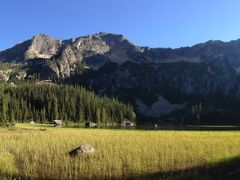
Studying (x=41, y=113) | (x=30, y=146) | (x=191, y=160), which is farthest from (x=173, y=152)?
(x=41, y=113)

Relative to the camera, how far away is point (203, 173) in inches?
889

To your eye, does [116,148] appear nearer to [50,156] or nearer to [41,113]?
[50,156]

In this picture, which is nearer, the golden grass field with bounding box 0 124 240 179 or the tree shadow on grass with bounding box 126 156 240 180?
the tree shadow on grass with bounding box 126 156 240 180

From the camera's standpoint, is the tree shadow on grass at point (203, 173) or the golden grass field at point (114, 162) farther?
the golden grass field at point (114, 162)

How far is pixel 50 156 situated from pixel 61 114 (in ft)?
557

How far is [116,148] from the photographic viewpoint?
32594 millimetres

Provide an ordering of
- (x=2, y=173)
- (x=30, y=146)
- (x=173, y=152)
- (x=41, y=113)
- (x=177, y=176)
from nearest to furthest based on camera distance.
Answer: (x=177, y=176)
(x=2, y=173)
(x=173, y=152)
(x=30, y=146)
(x=41, y=113)

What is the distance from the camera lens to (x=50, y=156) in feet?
96.1

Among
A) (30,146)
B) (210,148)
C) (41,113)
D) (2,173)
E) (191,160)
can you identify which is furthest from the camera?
(41,113)

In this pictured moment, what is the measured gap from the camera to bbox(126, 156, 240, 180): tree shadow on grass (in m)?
21.2

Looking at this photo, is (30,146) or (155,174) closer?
(155,174)

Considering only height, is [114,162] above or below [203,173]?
above

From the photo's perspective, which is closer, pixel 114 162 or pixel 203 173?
pixel 203 173

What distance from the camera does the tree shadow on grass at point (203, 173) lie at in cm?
2123
